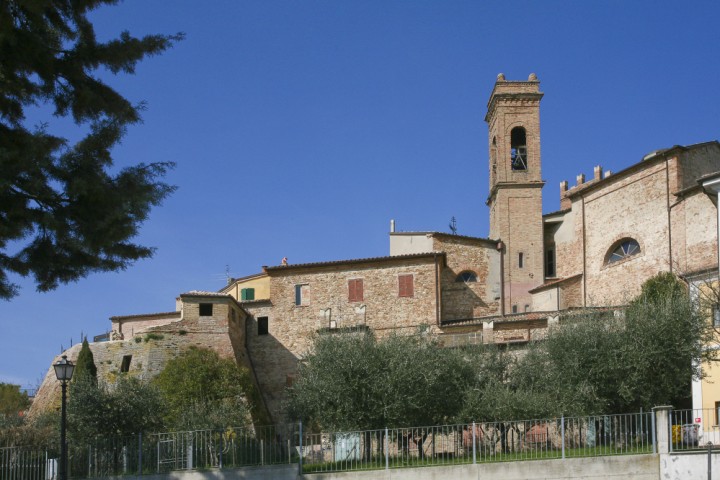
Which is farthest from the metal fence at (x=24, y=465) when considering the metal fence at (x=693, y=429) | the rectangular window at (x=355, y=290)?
the rectangular window at (x=355, y=290)

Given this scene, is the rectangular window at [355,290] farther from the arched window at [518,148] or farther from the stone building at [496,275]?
the arched window at [518,148]

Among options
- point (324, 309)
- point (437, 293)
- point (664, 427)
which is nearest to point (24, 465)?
point (664, 427)

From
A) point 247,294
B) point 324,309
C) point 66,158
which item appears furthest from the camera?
point 247,294

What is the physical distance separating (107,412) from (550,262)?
2489 centimetres

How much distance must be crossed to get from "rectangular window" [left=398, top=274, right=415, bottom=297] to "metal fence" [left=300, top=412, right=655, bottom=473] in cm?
1676

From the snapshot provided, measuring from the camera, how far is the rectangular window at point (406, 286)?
3915 centimetres

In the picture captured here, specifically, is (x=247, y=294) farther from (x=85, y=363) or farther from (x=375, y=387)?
(x=375, y=387)

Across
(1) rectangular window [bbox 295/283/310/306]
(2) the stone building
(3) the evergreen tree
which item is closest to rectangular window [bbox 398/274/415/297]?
(2) the stone building

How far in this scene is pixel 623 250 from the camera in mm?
37906

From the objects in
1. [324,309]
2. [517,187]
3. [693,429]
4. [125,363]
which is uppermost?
[517,187]

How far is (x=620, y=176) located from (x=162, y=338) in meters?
20.6

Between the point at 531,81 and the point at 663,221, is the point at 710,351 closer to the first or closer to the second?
the point at 663,221

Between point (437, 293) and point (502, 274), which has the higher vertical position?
point (502, 274)

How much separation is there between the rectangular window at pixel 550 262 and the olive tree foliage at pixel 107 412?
2327 cm
